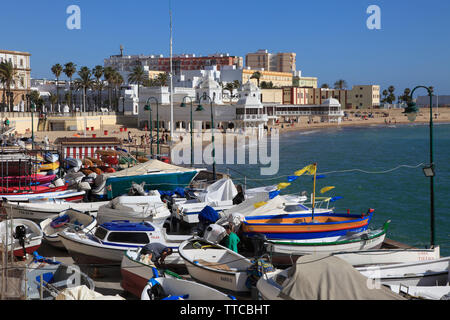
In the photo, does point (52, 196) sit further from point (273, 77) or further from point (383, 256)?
point (273, 77)

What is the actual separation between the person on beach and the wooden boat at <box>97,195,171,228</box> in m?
4.15

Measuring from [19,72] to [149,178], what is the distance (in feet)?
237

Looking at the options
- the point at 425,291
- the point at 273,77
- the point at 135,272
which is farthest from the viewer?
the point at 273,77

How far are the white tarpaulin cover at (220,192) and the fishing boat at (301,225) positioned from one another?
282 cm

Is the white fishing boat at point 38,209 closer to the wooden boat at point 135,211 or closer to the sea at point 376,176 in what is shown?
the wooden boat at point 135,211

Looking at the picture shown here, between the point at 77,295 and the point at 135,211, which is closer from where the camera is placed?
the point at 77,295

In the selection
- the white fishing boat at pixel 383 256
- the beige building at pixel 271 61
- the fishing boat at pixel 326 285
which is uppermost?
the beige building at pixel 271 61

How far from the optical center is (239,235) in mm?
17438

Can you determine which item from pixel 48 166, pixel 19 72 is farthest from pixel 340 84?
pixel 48 166

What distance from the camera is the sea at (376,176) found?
98.9ft

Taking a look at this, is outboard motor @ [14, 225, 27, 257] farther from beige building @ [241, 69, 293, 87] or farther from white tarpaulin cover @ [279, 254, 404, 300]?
beige building @ [241, 69, 293, 87]

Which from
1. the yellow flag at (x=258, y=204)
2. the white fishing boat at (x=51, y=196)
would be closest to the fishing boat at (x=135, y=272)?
the yellow flag at (x=258, y=204)

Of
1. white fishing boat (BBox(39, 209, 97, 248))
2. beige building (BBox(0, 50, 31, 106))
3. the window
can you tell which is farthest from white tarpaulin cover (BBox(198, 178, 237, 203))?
beige building (BBox(0, 50, 31, 106))

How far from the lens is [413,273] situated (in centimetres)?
1388
